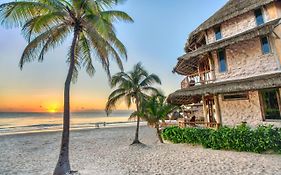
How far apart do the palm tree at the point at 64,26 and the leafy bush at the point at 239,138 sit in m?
6.71

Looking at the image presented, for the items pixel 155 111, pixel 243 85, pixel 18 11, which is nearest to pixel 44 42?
pixel 18 11

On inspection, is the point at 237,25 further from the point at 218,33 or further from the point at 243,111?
the point at 243,111

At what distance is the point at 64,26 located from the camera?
834 cm

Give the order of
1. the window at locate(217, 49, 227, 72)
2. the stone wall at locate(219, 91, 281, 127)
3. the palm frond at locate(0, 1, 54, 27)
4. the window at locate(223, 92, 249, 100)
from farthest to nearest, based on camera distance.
A: the window at locate(217, 49, 227, 72) → the window at locate(223, 92, 249, 100) → the stone wall at locate(219, 91, 281, 127) → the palm frond at locate(0, 1, 54, 27)

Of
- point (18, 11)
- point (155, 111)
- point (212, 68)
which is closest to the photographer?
point (18, 11)

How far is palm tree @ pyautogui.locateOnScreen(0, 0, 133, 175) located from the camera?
696 centimetres

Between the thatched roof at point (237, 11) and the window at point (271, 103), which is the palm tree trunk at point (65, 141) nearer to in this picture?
the thatched roof at point (237, 11)

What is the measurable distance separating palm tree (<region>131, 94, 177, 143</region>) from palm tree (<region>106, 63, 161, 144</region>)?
1074 mm

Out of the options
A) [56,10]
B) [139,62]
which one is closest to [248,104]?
[139,62]

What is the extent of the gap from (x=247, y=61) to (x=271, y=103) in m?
2.85

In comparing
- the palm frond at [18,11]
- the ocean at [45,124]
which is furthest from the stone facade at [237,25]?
the ocean at [45,124]

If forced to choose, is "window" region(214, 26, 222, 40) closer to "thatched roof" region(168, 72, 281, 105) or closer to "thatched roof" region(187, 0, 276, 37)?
"thatched roof" region(187, 0, 276, 37)

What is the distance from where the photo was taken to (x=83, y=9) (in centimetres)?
795

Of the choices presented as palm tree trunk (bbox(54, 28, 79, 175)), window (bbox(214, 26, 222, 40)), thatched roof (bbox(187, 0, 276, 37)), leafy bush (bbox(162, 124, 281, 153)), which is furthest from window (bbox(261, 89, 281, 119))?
palm tree trunk (bbox(54, 28, 79, 175))
